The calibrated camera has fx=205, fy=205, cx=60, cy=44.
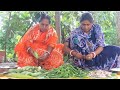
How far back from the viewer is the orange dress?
3154mm

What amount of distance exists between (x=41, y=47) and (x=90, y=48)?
76 cm

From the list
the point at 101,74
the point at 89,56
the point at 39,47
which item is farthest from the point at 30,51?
the point at 101,74

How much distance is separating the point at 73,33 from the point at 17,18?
90 centimetres

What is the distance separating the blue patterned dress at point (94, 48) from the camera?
3.14m

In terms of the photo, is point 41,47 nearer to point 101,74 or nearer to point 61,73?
point 61,73

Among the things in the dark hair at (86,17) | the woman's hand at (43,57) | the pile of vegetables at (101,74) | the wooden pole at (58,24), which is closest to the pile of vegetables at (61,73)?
the pile of vegetables at (101,74)

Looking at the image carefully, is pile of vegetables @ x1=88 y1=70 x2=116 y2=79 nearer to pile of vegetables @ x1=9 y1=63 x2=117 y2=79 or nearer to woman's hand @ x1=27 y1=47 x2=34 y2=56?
pile of vegetables @ x1=9 y1=63 x2=117 y2=79

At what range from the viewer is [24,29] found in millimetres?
3174

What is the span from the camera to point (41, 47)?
10.4ft

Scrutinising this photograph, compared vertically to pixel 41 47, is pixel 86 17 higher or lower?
higher

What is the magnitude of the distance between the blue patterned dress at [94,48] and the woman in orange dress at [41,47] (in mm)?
240

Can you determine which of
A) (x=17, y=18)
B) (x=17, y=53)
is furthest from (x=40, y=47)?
(x=17, y=18)

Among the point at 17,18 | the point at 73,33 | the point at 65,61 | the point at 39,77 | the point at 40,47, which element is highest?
the point at 17,18

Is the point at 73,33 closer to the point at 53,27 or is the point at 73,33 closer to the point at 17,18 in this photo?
the point at 53,27
